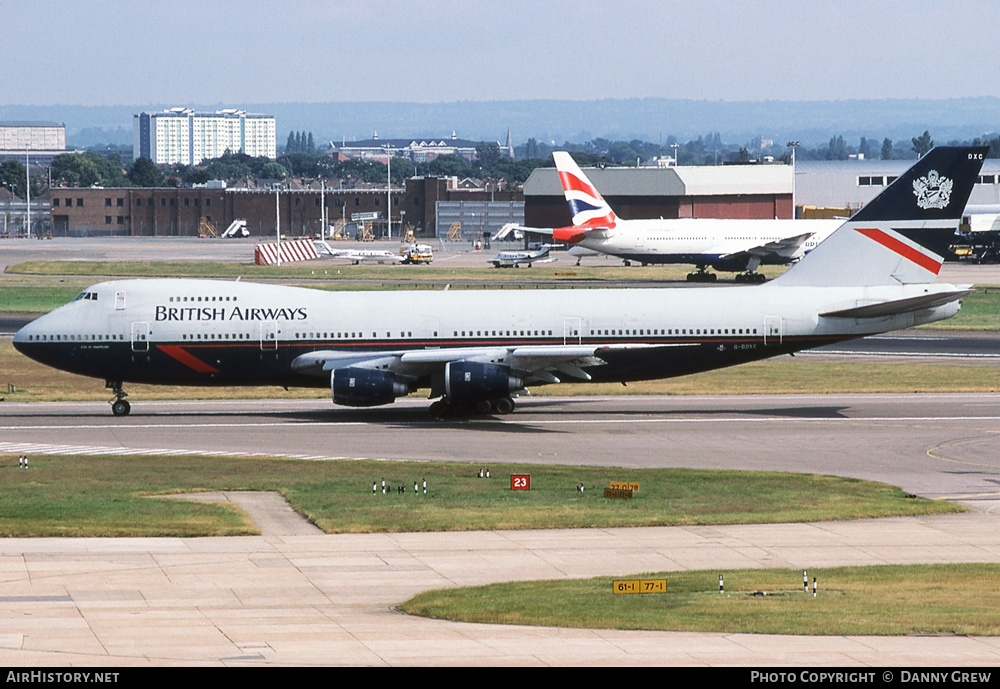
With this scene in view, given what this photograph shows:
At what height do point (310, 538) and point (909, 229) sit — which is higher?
point (909, 229)

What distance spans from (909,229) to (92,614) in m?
35.0

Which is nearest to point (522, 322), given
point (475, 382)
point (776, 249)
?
point (475, 382)

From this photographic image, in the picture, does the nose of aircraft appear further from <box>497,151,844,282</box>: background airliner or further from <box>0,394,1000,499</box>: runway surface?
<box>497,151,844,282</box>: background airliner

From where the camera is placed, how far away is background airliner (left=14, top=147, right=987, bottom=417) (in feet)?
156

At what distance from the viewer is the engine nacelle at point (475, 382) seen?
45688 mm

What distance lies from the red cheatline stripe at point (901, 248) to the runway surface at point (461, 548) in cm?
532

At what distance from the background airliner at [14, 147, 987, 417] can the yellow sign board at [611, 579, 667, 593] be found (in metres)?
22.7

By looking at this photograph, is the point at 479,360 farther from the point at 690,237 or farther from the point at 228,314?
the point at 690,237

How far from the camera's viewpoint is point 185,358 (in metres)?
47.8

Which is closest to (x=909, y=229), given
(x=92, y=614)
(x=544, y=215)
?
(x=92, y=614)

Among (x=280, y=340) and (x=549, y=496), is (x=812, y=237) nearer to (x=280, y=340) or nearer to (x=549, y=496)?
(x=280, y=340)

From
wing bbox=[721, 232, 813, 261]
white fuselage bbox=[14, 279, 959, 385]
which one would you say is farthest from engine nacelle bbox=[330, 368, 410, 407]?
wing bbox=[721, 232, 813, 261]

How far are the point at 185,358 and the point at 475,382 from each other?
10.5 metres

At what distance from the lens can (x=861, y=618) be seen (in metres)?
21.6
